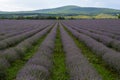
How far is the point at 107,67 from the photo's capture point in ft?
31.2

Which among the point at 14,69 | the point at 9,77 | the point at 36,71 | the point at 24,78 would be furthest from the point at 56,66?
the point at 24,78

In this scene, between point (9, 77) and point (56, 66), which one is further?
point (56, 66)

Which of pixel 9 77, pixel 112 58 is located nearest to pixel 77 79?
pixel 9 77

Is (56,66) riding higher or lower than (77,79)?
lower

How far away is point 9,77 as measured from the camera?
7992 mm

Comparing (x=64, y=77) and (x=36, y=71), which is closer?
(x=36, y=71)

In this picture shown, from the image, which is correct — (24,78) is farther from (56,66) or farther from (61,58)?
(61,58)

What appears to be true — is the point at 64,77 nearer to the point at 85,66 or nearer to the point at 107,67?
the point at 85,66

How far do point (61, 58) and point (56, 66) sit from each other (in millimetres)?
1872

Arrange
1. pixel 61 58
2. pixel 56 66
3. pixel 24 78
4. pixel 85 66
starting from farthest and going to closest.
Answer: pixel 61 58
pixel 56 66
pixel 85 66
pixel 24 78

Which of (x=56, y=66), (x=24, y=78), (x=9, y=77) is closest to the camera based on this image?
(x=24, y=78)

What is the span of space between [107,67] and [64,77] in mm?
2088

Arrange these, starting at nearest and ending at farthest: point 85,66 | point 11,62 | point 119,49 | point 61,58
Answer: point 85,66 < point 11,62 < point 61,58 < point 119,49

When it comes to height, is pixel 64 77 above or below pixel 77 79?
below
